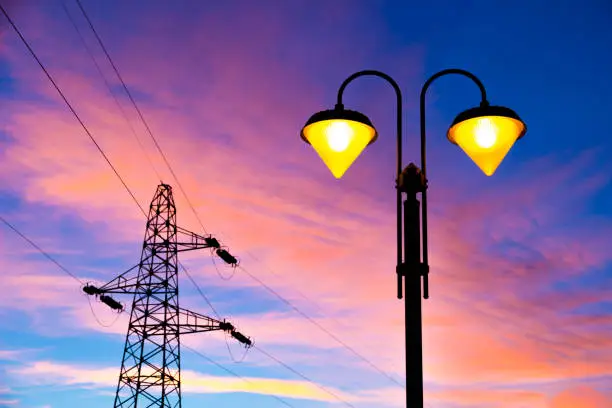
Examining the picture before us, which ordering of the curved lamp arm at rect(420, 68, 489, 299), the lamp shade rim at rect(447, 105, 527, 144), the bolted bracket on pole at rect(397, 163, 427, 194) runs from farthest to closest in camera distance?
1. the bolted bracket on pole at rect(397, 163, 427, 194)
2. the curved lamp arm at rect(420, 68, 489, 299)
3. the lamp shade rim at rect(447, 105, 527, 144)

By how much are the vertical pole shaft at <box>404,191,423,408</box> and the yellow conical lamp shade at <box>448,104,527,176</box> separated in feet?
2.42

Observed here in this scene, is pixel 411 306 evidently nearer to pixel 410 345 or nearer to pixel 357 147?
pixel 410 345

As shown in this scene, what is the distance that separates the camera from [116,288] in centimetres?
4631

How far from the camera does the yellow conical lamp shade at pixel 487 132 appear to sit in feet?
21.9

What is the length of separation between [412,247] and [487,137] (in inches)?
52.5

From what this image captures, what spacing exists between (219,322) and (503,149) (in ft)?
143

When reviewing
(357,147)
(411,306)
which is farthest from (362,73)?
(411,306)

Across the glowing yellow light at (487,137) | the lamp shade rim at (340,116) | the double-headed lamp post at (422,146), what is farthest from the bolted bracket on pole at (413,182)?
the lamp shade rim at (340,116)

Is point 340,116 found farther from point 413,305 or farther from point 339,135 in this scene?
point 413,305

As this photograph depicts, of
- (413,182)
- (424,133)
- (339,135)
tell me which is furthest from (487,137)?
(339,135)

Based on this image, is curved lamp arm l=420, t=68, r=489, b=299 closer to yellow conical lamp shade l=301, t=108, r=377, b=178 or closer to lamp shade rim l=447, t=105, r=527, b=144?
lamp shade rim l=447, t=105, r=527, b=144

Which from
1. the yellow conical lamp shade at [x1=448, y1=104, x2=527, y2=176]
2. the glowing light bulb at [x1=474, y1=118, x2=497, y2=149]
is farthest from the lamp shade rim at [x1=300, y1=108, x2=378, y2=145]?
the glowing light bulb at [x1=474, y1=118, x2=497, y2=149]

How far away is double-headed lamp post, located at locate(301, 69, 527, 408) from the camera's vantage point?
668 centimetres

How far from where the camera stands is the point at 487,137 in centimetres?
679
